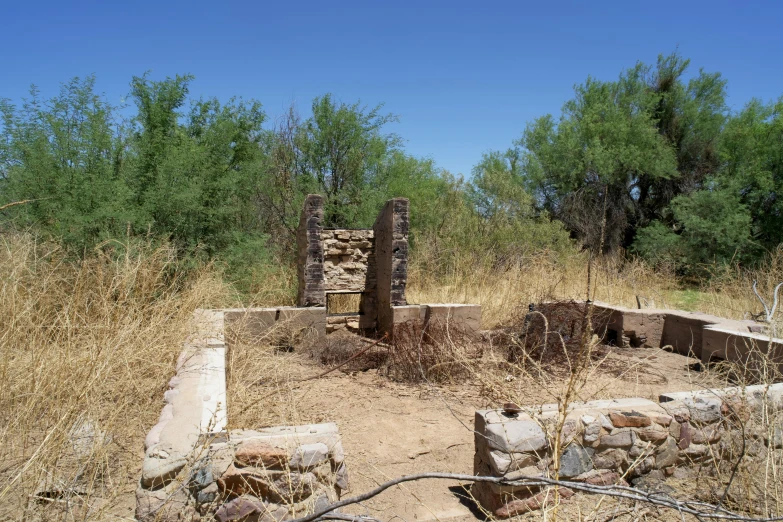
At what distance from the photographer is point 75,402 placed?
2.99 metres

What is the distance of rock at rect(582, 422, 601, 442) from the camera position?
3.51 m

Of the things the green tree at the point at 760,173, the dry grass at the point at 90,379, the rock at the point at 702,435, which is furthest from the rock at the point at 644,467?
the green tree at the point at 760,173

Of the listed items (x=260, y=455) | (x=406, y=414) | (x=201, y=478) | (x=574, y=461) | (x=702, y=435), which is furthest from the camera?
(x=406, y=414)

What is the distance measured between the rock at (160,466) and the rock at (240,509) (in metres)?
0.32

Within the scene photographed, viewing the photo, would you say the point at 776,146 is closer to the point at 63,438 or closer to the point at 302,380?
the point at 302,380

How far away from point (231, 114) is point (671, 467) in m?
9.53

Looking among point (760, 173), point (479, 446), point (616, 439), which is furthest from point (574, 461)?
point (760, 173)

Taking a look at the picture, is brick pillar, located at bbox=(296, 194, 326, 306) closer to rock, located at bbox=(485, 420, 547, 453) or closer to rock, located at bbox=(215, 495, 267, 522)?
rock, located at bbox=(485, 420, 547, 453)

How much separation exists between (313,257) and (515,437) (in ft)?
17.4

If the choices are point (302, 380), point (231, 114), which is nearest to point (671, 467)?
point (302, 380)

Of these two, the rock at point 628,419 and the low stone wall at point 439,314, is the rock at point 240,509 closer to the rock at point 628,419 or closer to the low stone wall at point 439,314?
the rock at point 628,419

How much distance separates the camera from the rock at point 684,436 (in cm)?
380

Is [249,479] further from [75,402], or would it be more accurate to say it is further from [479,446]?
[479,446]

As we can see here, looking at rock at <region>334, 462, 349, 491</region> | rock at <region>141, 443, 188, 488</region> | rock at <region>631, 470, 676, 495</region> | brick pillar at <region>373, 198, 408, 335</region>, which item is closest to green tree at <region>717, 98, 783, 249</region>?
brick pillar at <region>373, 198, 408, 335</region>
